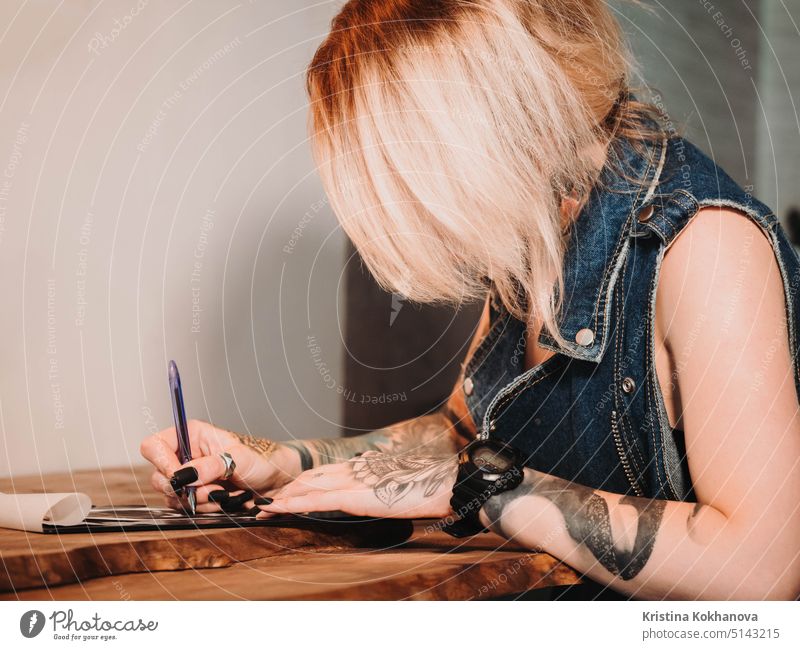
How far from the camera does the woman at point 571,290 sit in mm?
454

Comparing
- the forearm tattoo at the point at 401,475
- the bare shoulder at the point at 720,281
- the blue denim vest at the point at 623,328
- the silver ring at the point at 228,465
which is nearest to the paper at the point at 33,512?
the silver ring at the point at 228,465

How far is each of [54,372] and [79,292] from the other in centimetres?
7

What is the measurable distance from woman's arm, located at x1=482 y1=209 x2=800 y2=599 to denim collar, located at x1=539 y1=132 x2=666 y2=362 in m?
0.05

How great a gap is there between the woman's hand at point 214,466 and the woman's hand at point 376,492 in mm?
39

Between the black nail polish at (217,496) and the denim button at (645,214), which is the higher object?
the denim button at (645,214)

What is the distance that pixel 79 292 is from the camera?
24.7 inches

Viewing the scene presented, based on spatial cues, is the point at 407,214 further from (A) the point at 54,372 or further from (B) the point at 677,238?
(A) the point at 54,372

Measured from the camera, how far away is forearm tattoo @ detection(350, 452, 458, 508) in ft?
1.75

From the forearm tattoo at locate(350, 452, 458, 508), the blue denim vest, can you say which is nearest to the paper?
the forearm tattoo at locate(350, 452, 458, 508)

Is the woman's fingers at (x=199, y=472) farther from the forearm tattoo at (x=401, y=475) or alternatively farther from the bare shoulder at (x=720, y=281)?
the bare shoulder at (x=720, y=281)

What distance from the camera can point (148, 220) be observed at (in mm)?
658
